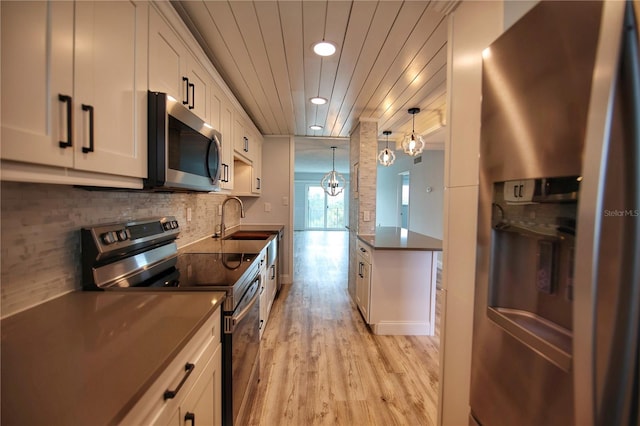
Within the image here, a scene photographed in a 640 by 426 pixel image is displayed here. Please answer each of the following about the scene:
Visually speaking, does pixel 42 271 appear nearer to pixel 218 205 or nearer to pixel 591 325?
pixel 591 325

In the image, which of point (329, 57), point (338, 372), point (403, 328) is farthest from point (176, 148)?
point (403, 328)

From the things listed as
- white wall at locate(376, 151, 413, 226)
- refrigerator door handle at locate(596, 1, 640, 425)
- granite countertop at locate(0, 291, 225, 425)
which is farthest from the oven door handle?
white wall at locate(376, 151, 413, 226)

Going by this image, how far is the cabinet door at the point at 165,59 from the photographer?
4.08 ft

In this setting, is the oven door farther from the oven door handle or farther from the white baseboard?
the white baseboard

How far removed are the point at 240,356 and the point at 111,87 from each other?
4.31 ft

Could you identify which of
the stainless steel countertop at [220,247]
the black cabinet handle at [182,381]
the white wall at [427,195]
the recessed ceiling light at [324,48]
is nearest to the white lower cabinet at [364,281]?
the stainless steel countertop at [220,247]

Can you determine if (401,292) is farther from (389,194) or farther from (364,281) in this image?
(389,194)

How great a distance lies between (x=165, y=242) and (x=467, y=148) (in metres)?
1.74

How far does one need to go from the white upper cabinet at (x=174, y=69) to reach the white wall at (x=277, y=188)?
8.22ft

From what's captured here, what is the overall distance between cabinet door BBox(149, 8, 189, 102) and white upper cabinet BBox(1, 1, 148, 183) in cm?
6

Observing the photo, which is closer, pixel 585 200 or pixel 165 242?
pixel 585 200

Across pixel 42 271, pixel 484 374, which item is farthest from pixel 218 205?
pixel 484 374

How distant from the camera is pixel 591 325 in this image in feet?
1.66

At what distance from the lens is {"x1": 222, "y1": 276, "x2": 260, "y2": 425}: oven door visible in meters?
1.26
